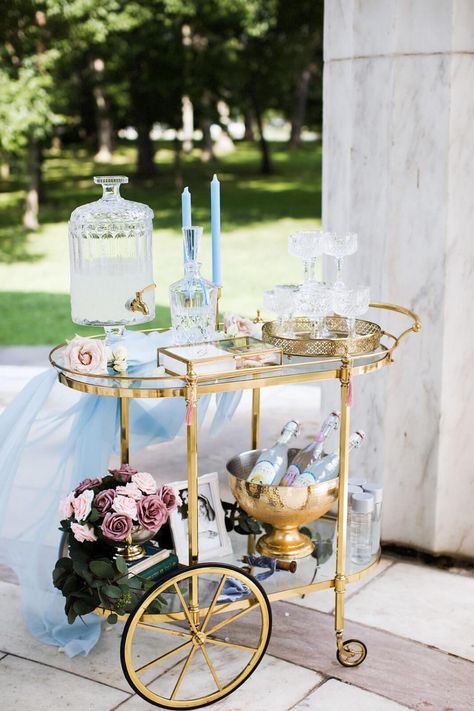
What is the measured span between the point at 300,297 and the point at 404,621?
43.6 inches

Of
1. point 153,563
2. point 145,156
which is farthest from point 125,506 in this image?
point 145,156

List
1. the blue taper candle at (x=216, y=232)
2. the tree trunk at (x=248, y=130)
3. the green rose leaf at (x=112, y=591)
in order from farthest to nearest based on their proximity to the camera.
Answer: the tree trunk at (x=248, y=130), the blue taper candle at (x=216, y=232), the green rose leaf at (x=112, y=591)

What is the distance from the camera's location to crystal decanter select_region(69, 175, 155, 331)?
258cm

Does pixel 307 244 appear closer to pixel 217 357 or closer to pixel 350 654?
pixel 217 357

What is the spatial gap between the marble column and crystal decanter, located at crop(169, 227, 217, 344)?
0.93 meters

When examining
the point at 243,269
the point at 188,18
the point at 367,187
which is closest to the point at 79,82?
the point at 188,18

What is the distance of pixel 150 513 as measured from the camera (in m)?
2.51

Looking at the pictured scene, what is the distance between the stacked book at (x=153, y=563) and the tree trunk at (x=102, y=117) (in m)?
16.8

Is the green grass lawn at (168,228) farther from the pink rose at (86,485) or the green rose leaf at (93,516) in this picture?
the green rose leaf at (93,516)

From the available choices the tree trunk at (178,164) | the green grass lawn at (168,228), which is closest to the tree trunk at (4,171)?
the green grass lawn at (168,228)

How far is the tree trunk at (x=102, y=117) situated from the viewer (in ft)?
60.7

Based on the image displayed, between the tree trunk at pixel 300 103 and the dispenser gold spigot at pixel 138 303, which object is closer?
the dispenser gold spigot at pixel 138 303

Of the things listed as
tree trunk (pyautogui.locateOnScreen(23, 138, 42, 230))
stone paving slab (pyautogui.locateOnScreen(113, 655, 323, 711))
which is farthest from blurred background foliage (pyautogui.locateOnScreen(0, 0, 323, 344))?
stone paving slab (pyautogui.locateOnScreen(113, 655, 323, 711))

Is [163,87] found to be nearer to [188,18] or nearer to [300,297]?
[188,18]
